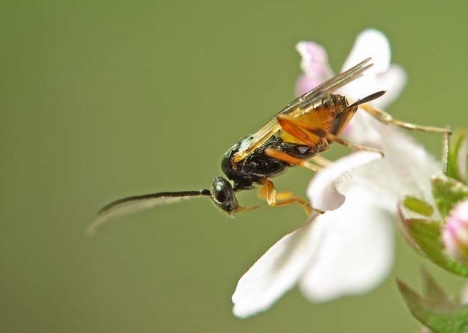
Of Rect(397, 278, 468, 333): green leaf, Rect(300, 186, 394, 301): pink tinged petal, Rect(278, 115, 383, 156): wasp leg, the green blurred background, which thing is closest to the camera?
Rect(397, 278, 468, 333): green leaf

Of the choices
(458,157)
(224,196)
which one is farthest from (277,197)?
(458,157)

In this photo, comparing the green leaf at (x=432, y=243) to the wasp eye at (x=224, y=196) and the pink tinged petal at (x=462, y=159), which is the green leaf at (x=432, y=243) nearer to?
the pink tinged petal at (x=462, y=159)

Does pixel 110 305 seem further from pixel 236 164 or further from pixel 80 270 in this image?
pixel 236 164

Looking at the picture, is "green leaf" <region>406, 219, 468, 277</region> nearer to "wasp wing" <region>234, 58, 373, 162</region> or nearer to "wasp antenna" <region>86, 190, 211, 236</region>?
"wasp wing" <region>234, 58, 373, 162</region>

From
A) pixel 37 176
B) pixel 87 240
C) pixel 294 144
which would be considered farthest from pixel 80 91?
pixel 294 144

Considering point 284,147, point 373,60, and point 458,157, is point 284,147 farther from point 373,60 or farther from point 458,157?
point 458,157

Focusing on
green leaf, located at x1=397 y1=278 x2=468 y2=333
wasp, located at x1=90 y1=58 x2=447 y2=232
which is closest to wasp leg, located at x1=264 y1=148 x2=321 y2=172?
wasp, located at x1=90 y1=58 x2=447 y2=232
